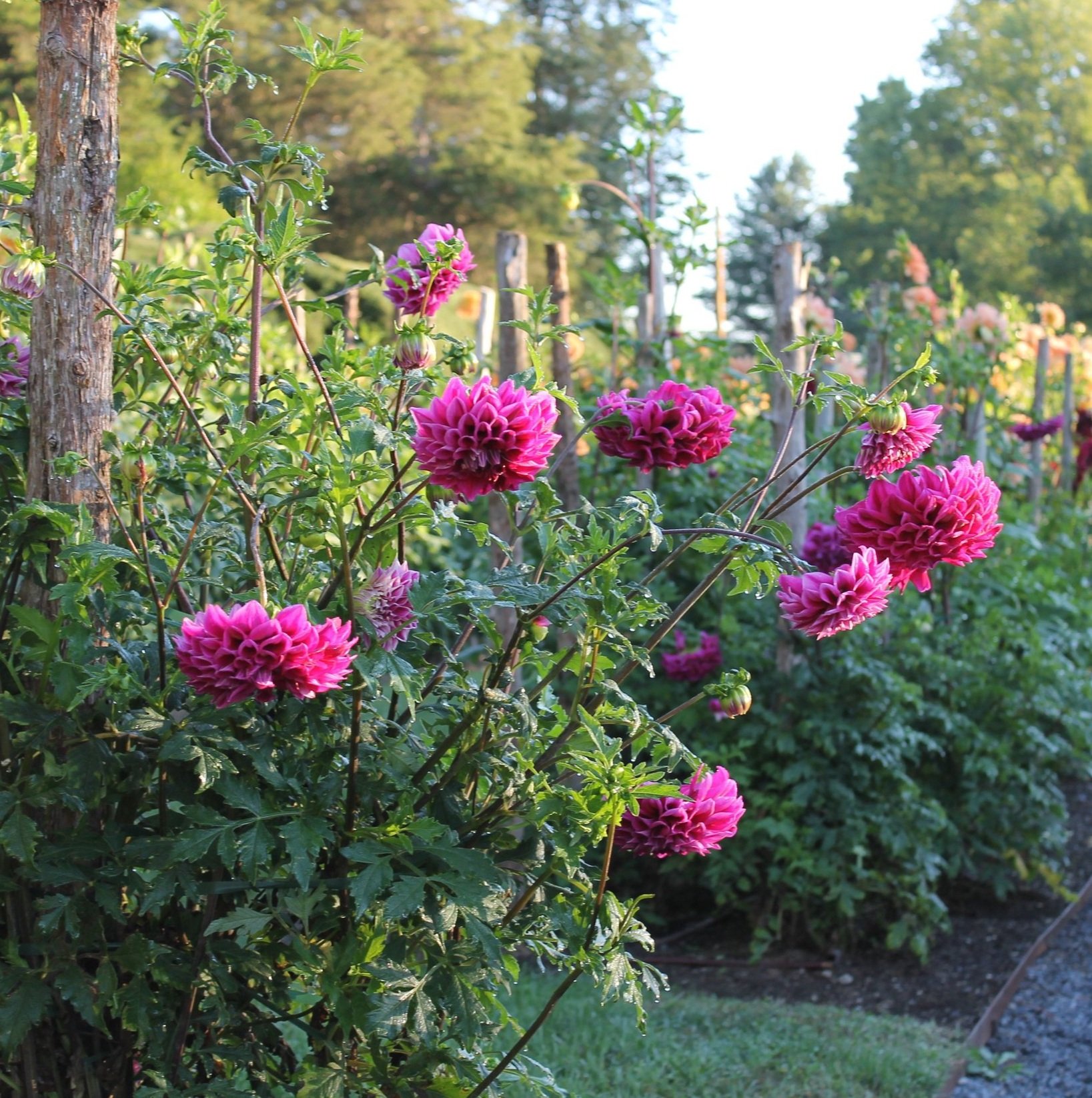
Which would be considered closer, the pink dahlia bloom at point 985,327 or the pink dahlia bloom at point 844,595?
the pink dahlia bloom at point 844,595

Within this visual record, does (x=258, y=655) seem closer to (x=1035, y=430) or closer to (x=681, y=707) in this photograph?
(x=681, y=707)

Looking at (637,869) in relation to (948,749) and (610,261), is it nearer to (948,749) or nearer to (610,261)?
(948,749)

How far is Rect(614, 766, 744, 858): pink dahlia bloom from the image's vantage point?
158cm

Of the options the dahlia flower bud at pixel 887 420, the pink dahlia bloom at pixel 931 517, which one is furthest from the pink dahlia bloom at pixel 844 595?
the dahlia flower bud at pixel 887 420

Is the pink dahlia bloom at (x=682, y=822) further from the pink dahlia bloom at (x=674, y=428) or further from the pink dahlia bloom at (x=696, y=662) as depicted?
the pink dahlia bloom at (x=696, y=662)

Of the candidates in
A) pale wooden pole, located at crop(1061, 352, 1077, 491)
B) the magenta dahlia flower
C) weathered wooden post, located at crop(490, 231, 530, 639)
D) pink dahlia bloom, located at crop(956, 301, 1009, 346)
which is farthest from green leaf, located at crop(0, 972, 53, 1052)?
pale wooden pole, located at crop(1061, 352, 1077, 491)

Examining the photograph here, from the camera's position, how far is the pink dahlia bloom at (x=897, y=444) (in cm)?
148

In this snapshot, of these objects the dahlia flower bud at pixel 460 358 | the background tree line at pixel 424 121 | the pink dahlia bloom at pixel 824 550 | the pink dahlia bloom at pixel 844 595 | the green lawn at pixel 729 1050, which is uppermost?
the background tree line at pixel 424 121

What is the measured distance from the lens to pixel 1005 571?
15.9 ft

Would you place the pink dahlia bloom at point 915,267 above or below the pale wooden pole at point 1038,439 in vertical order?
above

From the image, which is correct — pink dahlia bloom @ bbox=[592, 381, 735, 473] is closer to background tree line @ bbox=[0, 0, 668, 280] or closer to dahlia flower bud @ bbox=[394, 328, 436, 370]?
dahlia flower bud @ bbox=[394, 328, 436, 370]

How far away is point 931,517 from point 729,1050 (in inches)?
82.0

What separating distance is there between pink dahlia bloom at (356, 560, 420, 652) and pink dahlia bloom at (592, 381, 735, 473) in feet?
1.02

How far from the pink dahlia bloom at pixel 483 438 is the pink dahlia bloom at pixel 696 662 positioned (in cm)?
253
